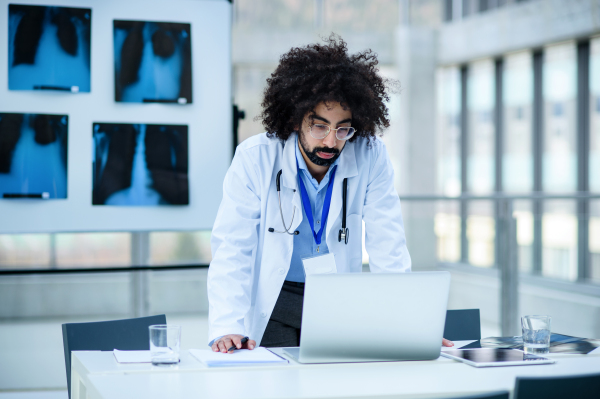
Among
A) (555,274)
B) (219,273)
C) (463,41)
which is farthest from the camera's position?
(463,41)

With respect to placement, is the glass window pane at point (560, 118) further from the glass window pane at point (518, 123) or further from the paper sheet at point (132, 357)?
the paper sheet at point (132, 357)

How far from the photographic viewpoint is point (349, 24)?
7.98 m

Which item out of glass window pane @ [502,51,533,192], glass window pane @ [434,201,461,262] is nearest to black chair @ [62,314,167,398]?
glass window pane @ [434,201,461,262]

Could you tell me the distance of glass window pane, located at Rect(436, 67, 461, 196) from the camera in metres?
7.81

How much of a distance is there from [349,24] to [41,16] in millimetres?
5713

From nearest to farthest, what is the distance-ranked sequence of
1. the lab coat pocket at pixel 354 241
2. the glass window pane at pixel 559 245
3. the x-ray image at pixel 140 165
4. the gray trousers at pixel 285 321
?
the gray trousers at pixel 285 321
the lab coat pocket at pixel 354 241
the x-ray image at pixel 140 165
the glass window pane at pixel 559 245

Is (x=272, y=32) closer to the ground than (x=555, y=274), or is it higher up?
higher up

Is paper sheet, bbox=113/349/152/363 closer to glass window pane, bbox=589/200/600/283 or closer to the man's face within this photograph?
the man's face

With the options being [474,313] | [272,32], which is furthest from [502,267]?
[272,32]

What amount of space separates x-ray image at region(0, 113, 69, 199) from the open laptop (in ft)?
5.54

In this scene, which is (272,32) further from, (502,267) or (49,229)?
(49,229)

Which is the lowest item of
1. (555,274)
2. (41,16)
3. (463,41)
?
(555,274)

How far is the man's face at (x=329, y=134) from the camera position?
6.53ft

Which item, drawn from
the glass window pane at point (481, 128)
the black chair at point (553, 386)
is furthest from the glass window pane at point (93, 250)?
the glass window pane at point (481, 128)
